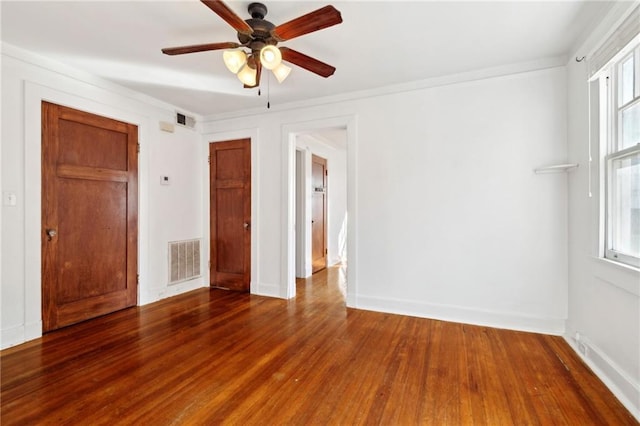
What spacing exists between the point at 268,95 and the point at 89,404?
3334mm

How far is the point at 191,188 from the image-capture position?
172 inches

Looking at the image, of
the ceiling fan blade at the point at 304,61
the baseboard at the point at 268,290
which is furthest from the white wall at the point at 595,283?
the baseboard at the point at 268,290

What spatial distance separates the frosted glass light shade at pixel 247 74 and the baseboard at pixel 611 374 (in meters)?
3.29

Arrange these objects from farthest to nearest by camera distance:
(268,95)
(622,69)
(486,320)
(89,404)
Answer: (268,95), (486,320), (622,69), (89,404)

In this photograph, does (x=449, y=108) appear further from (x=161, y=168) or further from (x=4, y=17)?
(x=4, y=17)

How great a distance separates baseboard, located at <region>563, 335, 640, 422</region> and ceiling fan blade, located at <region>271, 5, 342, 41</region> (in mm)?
2806

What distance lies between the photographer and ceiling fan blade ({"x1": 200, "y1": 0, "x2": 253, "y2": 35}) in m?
1.60

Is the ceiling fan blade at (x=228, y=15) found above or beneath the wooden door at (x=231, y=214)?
above

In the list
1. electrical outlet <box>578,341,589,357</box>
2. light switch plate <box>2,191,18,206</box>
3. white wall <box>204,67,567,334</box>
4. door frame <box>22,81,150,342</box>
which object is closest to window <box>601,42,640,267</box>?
white wall <box>204,67,567,334</box>

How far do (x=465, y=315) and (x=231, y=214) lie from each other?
330cm

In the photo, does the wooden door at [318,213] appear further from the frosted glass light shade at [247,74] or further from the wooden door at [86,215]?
the frosted glass light shade at [247,74]

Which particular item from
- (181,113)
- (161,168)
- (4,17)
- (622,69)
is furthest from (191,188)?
(622,69)

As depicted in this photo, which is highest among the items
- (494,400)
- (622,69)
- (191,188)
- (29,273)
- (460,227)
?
(622,69)

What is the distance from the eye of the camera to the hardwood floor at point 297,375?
68.2 inches
